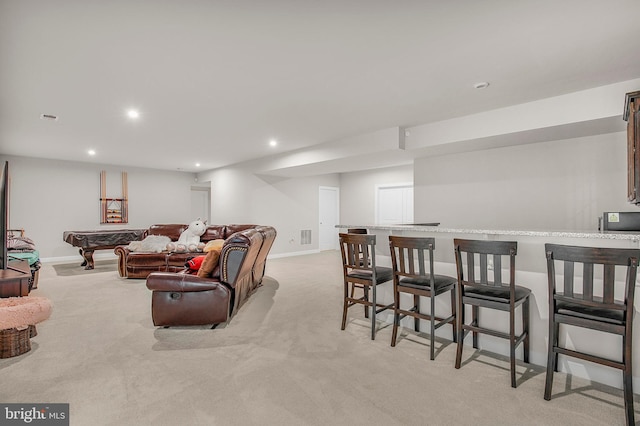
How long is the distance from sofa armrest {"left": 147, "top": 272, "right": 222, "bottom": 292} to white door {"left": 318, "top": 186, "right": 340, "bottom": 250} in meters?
6.14

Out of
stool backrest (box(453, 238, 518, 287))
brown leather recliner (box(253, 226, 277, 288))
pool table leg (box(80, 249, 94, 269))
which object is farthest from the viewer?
pool table leg (box(80, 249, 94, 269))

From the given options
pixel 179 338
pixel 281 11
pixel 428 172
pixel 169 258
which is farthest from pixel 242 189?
pixel 281 11

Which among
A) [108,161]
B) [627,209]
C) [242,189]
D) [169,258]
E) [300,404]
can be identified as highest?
[108,161]

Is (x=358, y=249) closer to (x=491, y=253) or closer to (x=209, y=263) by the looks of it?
(x=491, y=253)

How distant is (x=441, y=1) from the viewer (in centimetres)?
193

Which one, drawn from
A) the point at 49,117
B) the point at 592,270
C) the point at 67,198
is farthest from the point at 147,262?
the point at 592,270

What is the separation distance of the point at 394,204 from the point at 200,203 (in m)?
6.45

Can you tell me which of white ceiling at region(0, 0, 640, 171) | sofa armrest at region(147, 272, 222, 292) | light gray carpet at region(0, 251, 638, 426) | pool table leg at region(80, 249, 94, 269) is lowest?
light gray carpet at region(0, 251, 638, 426)

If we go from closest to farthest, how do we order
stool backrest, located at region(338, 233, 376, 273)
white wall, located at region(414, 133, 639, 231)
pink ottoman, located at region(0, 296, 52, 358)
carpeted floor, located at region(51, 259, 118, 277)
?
pink ottoman, located at region(0, 296, 52, 358), stool backrest, located at region(338, 233, 376, 273), white wall, located at region(414, 133, 639, 231), carpeted floor, located at region(51, 259, 118, 277)

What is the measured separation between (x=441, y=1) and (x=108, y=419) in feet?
10.3

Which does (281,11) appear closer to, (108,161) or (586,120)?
(586,120)

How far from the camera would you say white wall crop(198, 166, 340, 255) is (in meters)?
7.94

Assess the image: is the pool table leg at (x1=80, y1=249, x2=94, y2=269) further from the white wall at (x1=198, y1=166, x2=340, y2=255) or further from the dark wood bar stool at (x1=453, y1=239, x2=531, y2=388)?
the dark wood bar stool at (x1=453, y1=239, x2=531, y2=388)

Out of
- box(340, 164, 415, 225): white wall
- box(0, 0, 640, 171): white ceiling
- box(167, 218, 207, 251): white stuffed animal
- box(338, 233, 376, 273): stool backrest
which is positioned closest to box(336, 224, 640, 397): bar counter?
box(338, 233, 376, 273): stool backrest
